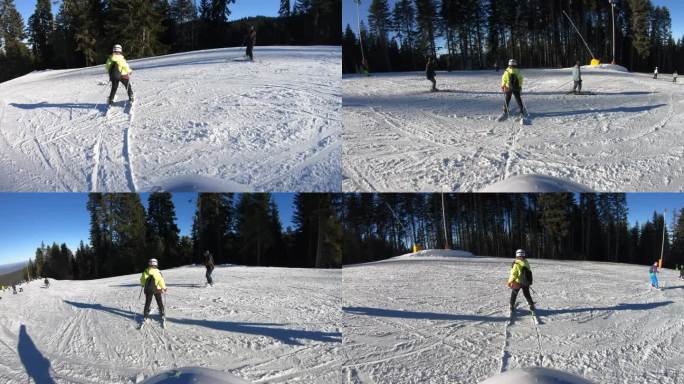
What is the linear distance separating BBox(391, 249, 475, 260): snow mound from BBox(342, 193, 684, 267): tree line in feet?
0.17

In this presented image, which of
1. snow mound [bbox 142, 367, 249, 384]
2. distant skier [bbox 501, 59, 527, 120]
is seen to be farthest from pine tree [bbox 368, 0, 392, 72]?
snow mound [bbox 142, 367, 249, 384]

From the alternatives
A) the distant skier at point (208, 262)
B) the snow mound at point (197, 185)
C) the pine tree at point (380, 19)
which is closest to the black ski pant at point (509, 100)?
the pine tree at point (380, 19)

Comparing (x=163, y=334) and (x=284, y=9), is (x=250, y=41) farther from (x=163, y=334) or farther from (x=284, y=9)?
(x=163, y=334)

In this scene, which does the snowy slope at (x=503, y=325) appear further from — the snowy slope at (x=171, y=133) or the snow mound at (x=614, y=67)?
the snow mound at (x=614, y=67)

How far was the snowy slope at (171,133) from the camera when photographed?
3998mm

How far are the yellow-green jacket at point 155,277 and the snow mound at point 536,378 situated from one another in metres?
2.78

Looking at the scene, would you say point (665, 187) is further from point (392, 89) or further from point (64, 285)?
point (64, 285)

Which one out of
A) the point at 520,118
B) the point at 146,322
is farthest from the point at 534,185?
the point at 146,322

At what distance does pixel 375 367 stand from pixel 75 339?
242 cm

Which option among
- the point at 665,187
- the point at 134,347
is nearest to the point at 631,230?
the point at 665,187

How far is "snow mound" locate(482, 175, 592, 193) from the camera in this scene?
158 inches

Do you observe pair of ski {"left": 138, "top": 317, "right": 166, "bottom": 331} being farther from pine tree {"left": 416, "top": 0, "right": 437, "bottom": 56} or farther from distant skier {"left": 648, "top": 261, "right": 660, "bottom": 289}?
pine tree {"left": 416, "top": 0, "right": 437, "bottom": 56}

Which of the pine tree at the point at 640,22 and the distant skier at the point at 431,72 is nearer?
the pine tree at the point at 640,22

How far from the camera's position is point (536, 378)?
5.80 ft
